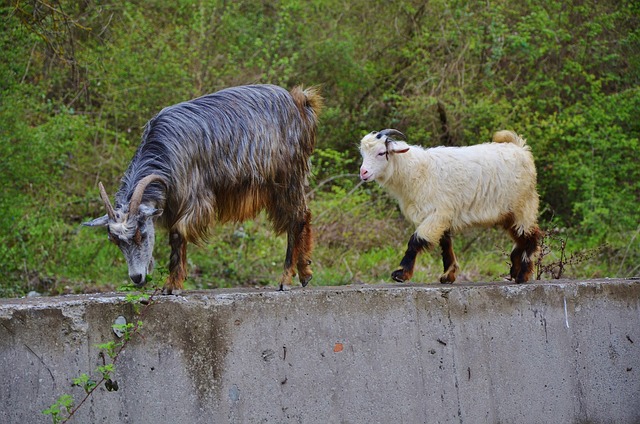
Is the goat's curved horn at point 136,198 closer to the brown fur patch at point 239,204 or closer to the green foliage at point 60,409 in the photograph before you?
the brown fur patch at point 239,204

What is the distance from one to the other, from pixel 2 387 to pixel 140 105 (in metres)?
7.86

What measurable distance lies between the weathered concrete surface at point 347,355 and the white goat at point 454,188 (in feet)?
2.17

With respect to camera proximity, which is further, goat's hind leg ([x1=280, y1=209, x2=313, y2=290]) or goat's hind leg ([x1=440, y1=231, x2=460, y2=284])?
goat's hind leg ([x1=440, y1=231, x2=460, y2=284])

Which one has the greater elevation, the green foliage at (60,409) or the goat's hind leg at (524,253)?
the goat's hind leg at (524,253)

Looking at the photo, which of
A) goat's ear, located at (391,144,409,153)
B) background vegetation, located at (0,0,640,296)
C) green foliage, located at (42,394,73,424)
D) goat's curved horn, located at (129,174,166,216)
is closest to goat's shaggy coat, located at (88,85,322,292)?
goat's curved horn, located at (129,174,166,216)

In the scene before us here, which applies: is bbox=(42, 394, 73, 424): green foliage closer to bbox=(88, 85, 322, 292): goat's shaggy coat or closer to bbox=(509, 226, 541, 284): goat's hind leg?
bbox=(88, 85, 322, 292): goat's shaggy coat

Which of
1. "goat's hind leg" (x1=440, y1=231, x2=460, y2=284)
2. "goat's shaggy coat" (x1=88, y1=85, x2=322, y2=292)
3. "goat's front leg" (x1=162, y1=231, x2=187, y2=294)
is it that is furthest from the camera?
"goat's hind leg" (x1=440, y1=231, x2=460, y2=284)

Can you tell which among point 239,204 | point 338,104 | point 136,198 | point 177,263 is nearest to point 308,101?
point 239,204

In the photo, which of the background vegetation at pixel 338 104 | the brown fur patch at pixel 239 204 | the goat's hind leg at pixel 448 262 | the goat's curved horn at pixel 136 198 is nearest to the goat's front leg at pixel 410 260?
the goat's hind leg at pixel 448 262

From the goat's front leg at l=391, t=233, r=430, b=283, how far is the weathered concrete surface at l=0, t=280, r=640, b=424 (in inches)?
21.9

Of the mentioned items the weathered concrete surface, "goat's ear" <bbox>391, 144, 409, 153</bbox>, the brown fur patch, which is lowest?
the weathered concrete surface

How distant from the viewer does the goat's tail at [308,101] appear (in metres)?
6.42

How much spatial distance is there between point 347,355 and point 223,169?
1.48m

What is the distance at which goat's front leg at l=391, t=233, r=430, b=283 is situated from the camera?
21.0 ft
